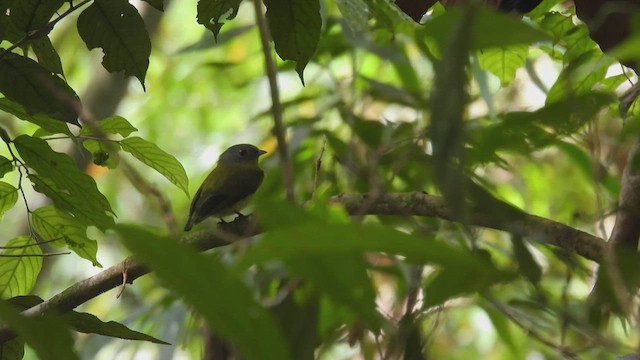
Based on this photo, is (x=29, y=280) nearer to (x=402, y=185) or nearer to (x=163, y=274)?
(x=163, y=274)

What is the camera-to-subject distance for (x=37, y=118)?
1200 millimetres

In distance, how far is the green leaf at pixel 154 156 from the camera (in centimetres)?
126

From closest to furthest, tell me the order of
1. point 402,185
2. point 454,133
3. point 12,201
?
point 454,133 < point 12,201 < point 402,185

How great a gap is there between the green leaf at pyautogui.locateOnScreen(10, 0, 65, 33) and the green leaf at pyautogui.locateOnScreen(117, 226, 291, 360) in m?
0.69

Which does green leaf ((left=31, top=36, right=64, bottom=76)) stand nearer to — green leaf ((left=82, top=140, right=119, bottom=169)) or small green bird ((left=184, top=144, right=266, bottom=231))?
green leaf ((left=82, top=140, right=119, bottom=169))

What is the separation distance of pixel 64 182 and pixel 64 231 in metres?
0.14

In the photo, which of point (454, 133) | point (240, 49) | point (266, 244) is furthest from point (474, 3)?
point (240, 49)

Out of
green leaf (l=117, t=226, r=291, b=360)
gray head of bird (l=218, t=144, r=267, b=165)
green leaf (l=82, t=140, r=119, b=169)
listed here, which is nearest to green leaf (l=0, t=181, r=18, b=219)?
green leaf (l=82, t=140, r=119, b=169)

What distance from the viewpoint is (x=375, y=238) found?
0.53 metres

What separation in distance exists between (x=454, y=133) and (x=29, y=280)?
99 cm

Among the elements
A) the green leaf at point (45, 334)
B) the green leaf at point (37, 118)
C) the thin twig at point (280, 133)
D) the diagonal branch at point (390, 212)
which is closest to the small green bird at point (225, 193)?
the diagonal branch at point (390, 212)

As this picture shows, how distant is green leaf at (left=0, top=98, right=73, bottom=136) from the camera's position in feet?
3.84

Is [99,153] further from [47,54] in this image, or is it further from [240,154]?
[240,154]

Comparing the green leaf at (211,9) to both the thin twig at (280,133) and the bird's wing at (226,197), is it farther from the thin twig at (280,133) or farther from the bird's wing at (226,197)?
the bird's wing at (226,197)
